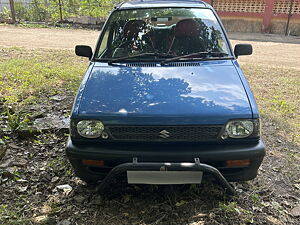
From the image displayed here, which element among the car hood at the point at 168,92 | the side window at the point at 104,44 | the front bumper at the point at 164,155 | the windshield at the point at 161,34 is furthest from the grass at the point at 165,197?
the windshield at the point at 161,34

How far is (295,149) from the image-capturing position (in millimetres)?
3867

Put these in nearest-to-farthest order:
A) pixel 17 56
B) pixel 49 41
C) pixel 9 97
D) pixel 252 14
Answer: pixel 9 97 → pixel 17 56 → pixel 49 41 → pixel 252 14

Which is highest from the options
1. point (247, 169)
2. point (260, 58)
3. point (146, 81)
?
point (146, 81)

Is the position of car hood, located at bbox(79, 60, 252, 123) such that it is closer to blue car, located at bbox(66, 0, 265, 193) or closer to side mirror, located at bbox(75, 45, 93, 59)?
blue car, located at bbox(66, 0, 265, 193)

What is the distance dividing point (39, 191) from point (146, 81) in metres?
1.55

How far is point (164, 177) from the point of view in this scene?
244cm

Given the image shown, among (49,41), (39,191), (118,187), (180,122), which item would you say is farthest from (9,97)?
(49,41)

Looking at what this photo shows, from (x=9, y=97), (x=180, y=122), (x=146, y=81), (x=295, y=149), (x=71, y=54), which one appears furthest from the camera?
(x=71, y=54)

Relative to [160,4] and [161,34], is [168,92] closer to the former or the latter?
[161,34]

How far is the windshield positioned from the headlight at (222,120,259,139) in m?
1.13

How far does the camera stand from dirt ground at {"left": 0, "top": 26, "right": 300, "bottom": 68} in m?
9.55

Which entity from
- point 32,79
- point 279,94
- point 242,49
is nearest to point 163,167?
point 242,49

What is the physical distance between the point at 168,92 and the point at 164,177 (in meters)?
0.77

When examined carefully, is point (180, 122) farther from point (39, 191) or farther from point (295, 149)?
point (295, 149)
